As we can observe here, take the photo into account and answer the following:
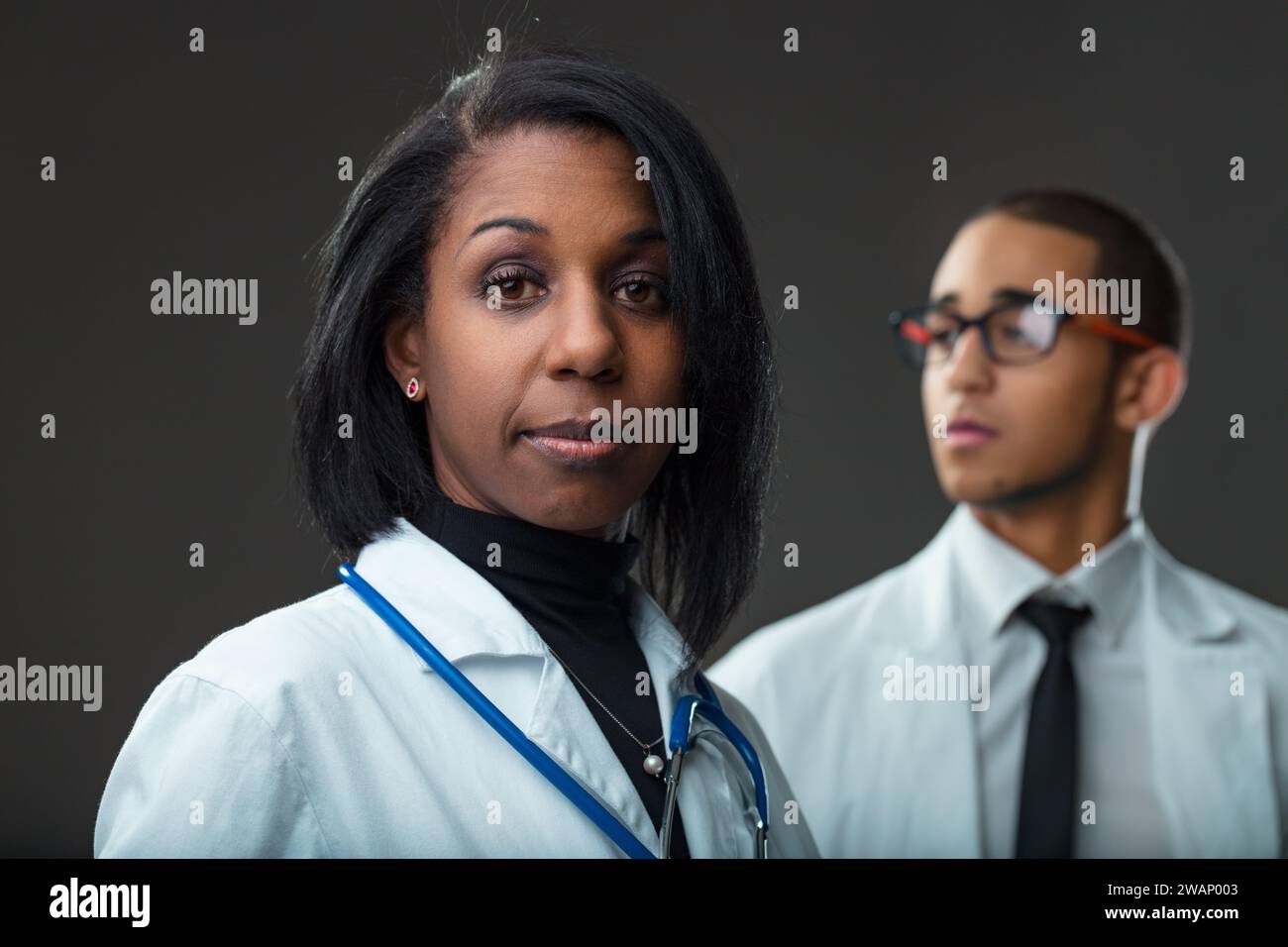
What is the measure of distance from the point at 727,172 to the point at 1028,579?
2.31ft

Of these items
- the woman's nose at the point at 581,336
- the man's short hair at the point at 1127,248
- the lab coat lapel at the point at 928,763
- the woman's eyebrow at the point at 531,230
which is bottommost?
the lab coat lapel at the point at 928,763

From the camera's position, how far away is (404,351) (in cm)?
117

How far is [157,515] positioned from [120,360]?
20 centimetres

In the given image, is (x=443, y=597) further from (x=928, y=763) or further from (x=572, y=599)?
(x=928, y=763)

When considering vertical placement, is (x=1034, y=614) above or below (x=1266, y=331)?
below

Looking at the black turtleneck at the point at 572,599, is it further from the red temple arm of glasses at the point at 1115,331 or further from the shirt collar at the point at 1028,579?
the red temple arm of glasses at the point at 1115,331

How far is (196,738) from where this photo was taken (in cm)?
93

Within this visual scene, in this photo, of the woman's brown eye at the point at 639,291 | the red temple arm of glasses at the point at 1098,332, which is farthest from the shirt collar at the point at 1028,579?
the woman's brown eye at the point at 639,291

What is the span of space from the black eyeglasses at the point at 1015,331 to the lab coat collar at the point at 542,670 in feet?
3.32

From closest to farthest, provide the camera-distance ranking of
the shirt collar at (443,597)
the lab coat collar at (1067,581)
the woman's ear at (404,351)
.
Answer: the shirt collar at (443,597) < the woman's ear at (404,351) < the lab coat collar at (1067,581)

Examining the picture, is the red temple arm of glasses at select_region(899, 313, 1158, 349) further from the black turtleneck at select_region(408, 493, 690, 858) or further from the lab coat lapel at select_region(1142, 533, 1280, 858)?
the black turtleneck at select_region(408, 493, 690, 858)

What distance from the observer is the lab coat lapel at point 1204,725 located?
5.93 feet
